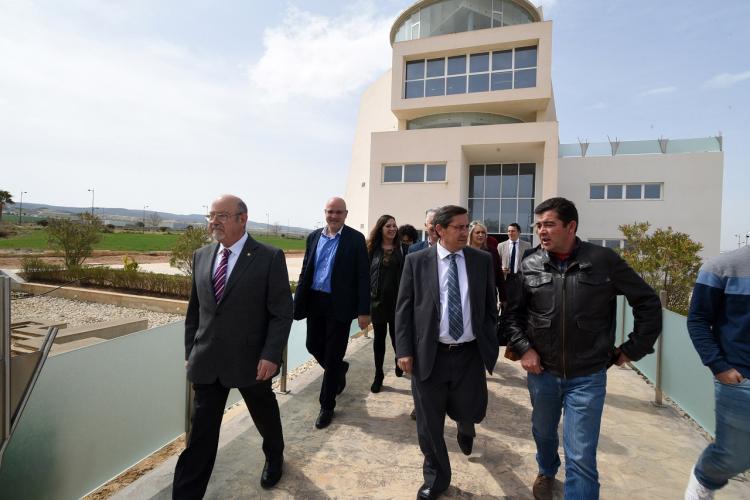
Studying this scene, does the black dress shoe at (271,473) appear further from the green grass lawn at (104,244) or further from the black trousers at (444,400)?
the green grass lawn at (104,244)

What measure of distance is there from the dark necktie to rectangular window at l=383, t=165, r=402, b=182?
14.5m

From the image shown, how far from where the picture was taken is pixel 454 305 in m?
2.69

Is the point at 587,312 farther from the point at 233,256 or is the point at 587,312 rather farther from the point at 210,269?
the point at 210,269

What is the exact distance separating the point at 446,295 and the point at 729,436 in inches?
65.0

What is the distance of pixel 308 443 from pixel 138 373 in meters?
1.44

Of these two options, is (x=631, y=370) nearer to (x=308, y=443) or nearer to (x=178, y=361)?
(x=308, y=443)

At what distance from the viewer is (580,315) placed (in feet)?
7.64

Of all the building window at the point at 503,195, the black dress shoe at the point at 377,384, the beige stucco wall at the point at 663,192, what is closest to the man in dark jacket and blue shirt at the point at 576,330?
the black dress shoe at the point at 377,384

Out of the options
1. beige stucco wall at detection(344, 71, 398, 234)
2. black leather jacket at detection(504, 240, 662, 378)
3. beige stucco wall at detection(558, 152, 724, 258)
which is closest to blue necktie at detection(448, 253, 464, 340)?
black leather jacket at detection(504, 240, 662, 378)

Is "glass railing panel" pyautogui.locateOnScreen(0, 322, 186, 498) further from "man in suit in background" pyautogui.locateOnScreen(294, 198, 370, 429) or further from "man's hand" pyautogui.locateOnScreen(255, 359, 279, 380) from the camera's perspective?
"man in suit in background" pyautogui.locateOnScreen(294, 198, 370, 429)

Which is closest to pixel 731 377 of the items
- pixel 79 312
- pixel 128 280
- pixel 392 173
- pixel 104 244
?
pixel 79 312

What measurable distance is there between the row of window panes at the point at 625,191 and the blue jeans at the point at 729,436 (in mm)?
19601

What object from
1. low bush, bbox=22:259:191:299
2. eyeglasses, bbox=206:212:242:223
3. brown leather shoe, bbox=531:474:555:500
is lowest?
low bush, bbox=22:259:191:299

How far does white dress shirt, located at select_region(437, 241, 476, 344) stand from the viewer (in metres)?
2.68
